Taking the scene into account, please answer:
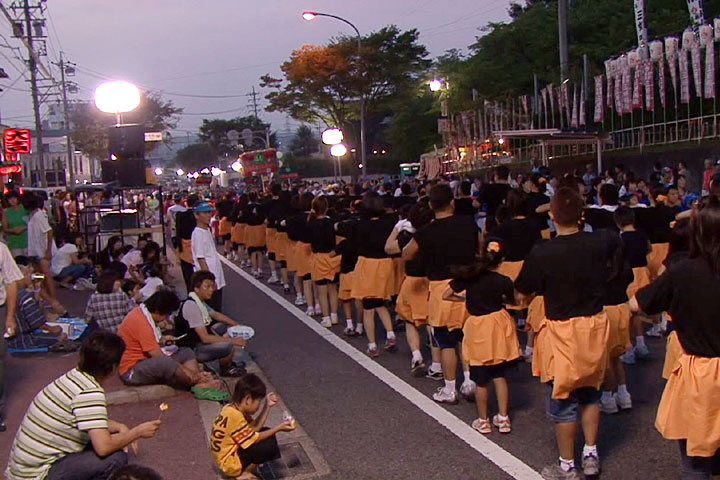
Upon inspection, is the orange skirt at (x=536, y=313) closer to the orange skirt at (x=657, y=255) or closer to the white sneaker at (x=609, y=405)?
the white sneaker at (x=609, y=405)

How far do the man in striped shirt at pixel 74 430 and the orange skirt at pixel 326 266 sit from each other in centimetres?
609

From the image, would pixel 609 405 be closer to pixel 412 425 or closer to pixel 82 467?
pixel 412 425

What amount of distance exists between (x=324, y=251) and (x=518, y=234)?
3.18m

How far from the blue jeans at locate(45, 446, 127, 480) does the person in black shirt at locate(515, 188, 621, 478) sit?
2.71 metres

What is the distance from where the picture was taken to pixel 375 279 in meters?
8.92

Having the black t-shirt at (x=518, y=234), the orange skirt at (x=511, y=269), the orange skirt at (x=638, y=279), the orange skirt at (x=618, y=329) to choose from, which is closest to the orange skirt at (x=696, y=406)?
the orange skirt at (x=618, y=329)

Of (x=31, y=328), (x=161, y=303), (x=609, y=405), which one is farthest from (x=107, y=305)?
(x=609, y=405)

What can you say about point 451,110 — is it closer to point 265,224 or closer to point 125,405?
point 265,224

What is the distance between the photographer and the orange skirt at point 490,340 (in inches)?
236

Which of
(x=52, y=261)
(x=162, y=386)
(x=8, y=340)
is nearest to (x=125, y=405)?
(x=162, y=386)

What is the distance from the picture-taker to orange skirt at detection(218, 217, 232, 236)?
19789mm

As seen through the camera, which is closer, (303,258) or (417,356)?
(417,356)

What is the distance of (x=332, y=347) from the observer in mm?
9633

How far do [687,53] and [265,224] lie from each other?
14.4m
